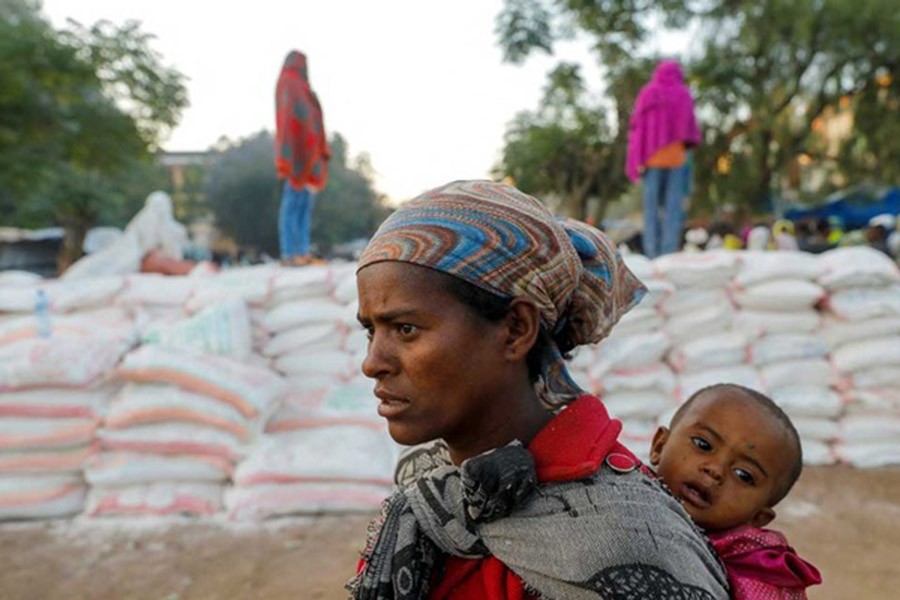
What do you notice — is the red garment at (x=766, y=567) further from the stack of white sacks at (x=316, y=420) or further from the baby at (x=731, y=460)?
the stack of white sacks at (x=316, y=420)

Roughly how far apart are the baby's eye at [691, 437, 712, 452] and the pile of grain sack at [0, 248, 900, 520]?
2.08 m

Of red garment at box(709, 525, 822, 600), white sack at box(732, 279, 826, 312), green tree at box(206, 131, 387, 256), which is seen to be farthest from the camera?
green tree at box(206, 131, 387, 256)

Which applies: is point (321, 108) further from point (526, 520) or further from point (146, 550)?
point (526, 520)

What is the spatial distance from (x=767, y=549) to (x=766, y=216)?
47.8 ft

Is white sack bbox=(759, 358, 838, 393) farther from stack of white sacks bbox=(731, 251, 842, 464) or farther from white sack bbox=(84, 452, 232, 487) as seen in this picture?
white sack bbox=(84, 452, 232, 487)

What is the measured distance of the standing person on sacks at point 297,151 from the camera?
4668 millimetres

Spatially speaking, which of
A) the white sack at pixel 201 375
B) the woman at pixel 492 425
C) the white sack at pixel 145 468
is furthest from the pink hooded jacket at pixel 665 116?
the woman at pixel 492 425

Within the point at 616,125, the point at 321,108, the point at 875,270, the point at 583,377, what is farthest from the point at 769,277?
the point at 616,125

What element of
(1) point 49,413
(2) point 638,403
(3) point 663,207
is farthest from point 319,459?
(3) point 663,207

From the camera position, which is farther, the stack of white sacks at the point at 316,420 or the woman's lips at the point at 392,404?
the stack of white sacks at the point at 316,420

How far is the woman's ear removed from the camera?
0.82 m

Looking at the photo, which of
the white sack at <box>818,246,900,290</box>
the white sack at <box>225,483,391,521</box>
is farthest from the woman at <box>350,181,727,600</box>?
the white sack at <box>818,246,900,290</box>

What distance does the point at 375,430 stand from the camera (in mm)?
3266

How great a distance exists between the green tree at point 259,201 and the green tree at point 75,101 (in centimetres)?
1232
